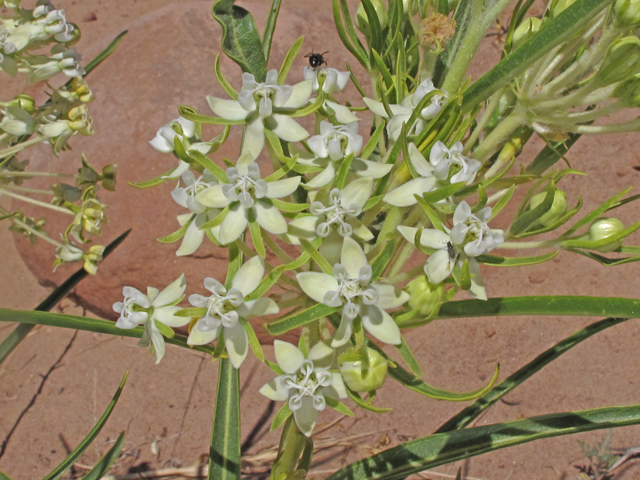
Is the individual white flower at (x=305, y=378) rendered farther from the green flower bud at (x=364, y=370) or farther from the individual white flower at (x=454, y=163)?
the individual white flower at (x=454, y=163)

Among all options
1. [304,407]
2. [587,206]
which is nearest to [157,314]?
[304,407]

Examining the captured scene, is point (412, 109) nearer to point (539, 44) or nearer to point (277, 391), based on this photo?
point (539, 44)

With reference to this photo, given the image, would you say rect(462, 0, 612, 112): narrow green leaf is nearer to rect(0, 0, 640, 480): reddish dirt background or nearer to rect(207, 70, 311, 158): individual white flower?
rect(207, 70, 311, 158): individual white flower

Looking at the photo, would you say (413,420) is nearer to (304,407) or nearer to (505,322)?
(505,322)

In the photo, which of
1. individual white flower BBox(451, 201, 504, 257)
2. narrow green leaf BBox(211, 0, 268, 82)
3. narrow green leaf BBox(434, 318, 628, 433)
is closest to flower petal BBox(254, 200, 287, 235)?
individual white flower BBox(451, 201, 504, 257)

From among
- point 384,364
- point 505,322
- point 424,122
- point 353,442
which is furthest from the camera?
point 505,322

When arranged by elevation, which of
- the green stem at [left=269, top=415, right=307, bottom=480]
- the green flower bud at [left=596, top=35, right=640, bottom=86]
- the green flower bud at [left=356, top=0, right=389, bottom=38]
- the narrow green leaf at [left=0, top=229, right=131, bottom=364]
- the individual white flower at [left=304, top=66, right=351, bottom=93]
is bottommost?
the narrow green leaf at [left=0, top=229, right=131, bottom=364]
